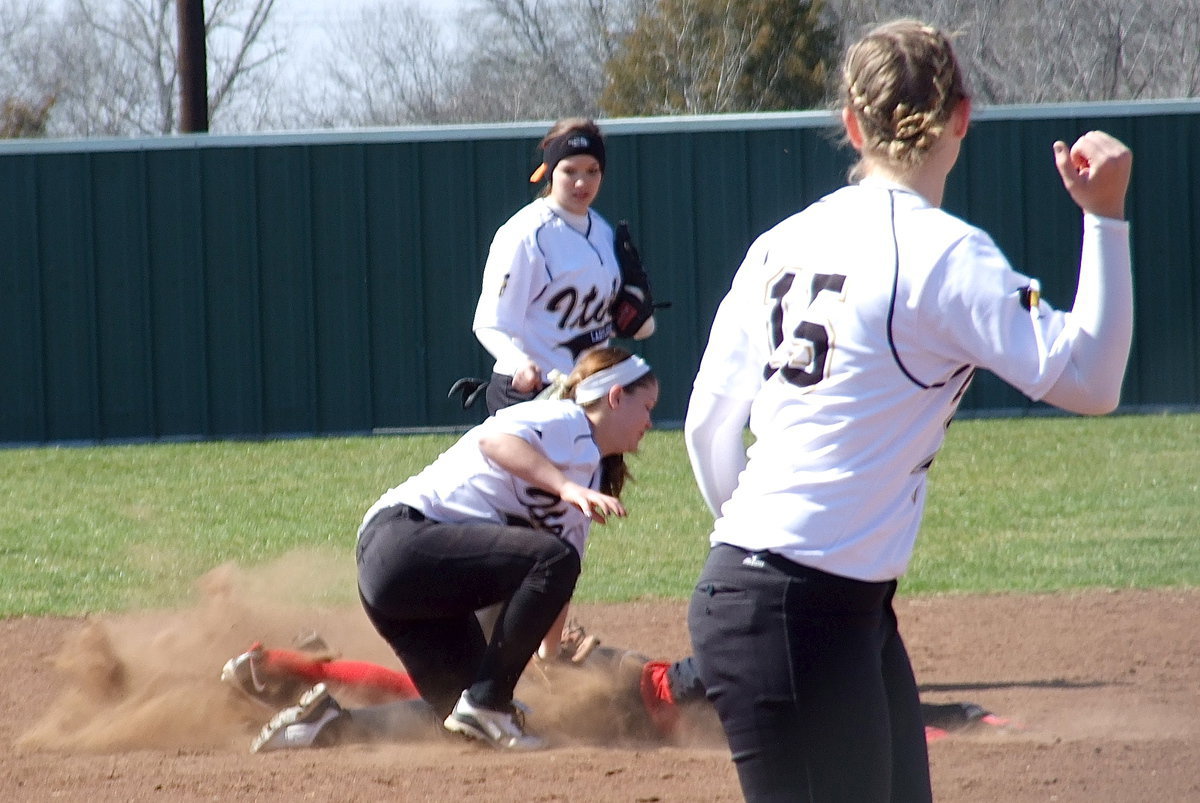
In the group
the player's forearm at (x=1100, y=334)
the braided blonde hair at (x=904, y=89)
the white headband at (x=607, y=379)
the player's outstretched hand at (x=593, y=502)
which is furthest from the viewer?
the white headband at (x=607, y=379)

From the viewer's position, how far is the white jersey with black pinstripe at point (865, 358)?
223 centimetres

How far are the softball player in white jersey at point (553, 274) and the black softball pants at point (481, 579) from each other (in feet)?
3.96

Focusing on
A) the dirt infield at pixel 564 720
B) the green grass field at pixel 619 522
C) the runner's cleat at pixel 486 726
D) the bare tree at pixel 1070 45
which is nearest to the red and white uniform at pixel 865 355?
the dirt infield at pixel 564 720

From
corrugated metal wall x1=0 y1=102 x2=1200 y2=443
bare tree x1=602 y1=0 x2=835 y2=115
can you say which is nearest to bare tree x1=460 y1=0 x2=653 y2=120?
bare tree x1=602 y1=0 x2=835 y2=115

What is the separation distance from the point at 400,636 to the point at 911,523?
255cm

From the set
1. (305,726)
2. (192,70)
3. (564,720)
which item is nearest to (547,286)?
(564,720)

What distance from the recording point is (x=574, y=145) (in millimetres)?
5727

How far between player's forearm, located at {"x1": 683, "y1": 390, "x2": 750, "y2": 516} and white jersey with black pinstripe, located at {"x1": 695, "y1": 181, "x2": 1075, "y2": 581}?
84 millimetres

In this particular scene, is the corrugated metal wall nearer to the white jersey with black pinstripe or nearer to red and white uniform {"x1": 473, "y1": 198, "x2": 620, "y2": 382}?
red and white uniform {"x1": 473, "y1": 198, "x2": 620, "y2": 382}

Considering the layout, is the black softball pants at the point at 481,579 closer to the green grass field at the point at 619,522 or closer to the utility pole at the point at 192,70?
the green grass field at the point at 619,522

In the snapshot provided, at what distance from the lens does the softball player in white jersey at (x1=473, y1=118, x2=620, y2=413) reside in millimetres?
5719

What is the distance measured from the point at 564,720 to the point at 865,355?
2.93m

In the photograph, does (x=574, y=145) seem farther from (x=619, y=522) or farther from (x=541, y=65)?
(x=541, y=65)

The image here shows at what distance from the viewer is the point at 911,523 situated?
244 centimetres
